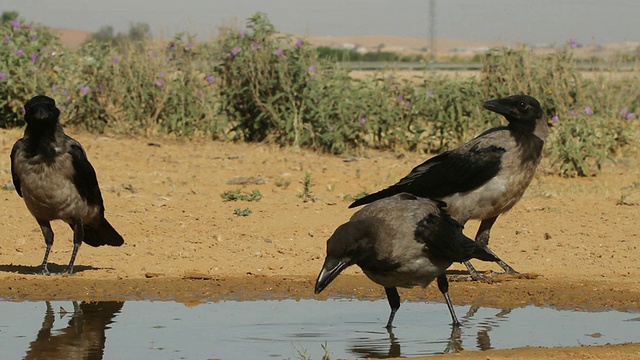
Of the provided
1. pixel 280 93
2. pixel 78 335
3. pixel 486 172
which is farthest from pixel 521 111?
pixel 280 93

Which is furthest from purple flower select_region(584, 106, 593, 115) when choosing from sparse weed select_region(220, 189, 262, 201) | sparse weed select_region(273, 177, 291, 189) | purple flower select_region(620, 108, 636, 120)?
sparse weed select_region(220, 189, 262, 201)

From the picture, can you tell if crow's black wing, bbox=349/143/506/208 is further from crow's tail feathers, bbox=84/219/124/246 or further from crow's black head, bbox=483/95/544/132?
crow's tail feathers, bbox=84/219/124/246

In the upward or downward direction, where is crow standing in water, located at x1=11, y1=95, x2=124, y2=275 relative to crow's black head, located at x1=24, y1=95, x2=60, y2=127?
downward

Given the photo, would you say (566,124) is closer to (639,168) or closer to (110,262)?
(639,168)

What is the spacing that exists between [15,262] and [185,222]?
1.93m

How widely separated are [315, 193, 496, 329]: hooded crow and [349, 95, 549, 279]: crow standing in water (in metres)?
1.46

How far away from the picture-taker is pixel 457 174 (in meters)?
8.40

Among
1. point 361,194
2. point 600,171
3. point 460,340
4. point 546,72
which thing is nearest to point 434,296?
point 460,340

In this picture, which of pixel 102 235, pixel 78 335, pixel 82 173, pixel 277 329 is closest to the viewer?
pixel 78 335

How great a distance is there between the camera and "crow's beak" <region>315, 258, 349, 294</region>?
6082mm

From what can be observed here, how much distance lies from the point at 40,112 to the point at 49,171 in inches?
19.8

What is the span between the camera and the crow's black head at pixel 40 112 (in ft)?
27.9

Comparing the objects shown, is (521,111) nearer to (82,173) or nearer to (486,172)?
(486,172)

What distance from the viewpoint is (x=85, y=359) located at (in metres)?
6.24
